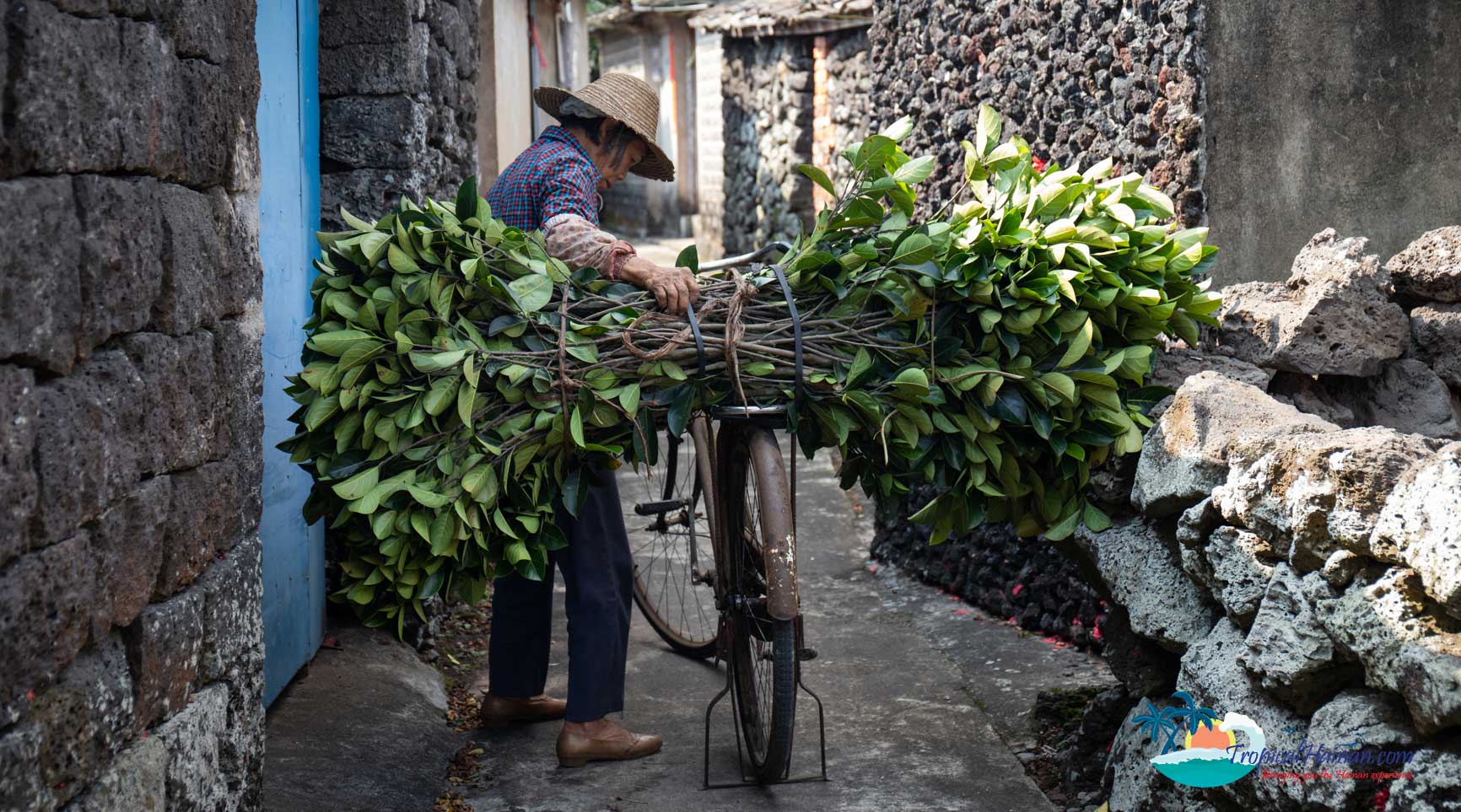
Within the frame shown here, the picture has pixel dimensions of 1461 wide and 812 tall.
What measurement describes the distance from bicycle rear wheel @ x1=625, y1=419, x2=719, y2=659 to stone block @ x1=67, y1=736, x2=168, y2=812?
1655 mm

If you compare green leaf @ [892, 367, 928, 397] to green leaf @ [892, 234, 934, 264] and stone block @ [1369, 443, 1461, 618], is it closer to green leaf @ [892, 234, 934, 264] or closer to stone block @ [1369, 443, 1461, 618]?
green leaf @ [892, 234, 934, 264]

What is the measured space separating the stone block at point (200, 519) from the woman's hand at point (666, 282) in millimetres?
1177

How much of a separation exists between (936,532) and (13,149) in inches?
101

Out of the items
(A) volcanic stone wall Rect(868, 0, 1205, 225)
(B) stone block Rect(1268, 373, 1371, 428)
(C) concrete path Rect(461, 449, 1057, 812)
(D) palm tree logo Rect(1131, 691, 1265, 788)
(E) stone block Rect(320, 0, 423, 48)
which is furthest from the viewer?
(E) stone block Rect(320, 0, 423, 48)

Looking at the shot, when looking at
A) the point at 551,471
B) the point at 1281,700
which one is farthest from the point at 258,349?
the point at 1281,700

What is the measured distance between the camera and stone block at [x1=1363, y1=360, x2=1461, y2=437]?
3826 mm

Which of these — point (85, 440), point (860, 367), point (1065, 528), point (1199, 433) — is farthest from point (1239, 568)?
point (85, 440)

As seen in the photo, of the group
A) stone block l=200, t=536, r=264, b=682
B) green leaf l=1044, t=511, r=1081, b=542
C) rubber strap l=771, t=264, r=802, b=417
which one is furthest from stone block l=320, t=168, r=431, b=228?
green leaf l=1044, t=511, r=1081, b=542

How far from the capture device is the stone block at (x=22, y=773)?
1.97 metres

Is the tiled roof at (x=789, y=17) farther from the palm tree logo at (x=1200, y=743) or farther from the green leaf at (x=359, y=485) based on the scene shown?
the palm tree logo at (x=1200, y=743)

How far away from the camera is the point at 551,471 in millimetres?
3652

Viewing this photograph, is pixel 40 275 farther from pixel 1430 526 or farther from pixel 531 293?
pixel 1430 526

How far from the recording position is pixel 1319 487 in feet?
8.71

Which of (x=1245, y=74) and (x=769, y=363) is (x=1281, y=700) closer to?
(x=769, y=363)
